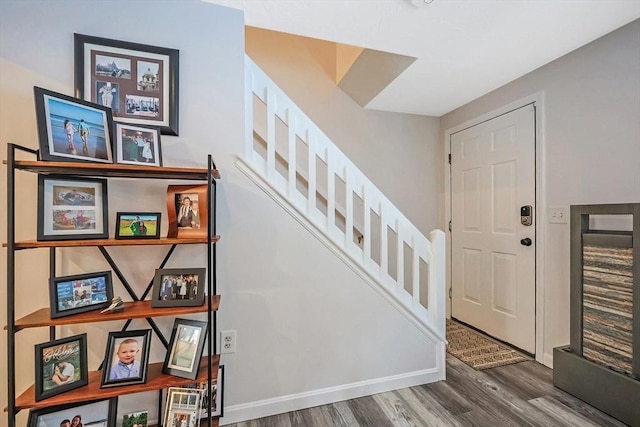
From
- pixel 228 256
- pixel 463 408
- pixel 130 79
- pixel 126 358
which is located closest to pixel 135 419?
pixel 126 358

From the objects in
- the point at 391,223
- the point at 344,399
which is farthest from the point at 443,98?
the point at 344,399

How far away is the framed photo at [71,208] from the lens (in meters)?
1.16

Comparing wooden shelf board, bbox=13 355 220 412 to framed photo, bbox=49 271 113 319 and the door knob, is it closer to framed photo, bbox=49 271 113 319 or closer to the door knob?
framed photo, bbox=49 271 113 319

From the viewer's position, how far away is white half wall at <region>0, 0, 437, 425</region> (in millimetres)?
1362

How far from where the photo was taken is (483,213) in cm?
276

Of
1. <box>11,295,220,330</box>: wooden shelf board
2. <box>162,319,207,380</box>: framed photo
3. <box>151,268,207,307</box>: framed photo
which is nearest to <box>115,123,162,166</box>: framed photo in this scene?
<box>151,268,207,307</box>: framed photo

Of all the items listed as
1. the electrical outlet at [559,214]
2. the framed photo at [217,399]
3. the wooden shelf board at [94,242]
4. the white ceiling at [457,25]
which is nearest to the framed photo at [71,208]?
the wooden shelf board at [94,242]

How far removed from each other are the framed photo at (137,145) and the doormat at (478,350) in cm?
253

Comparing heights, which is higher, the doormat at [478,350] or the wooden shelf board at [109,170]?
the wooden shelf board at [109,170]

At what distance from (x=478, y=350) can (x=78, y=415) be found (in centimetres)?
266

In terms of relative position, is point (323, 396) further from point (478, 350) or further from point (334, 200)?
point (478, 350)

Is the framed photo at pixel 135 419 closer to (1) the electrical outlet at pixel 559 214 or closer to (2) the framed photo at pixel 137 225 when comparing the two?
(2) the framed photo at pixel 137 225

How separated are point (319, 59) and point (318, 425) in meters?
2.95

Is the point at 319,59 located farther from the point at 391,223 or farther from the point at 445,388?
the point at 445,388
